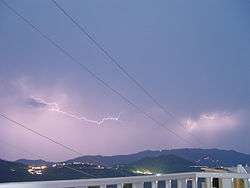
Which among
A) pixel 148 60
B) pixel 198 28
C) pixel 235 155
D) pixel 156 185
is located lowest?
pixel 156 185

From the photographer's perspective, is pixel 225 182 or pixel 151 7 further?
pixel 151 7

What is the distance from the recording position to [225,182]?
15.0 feet

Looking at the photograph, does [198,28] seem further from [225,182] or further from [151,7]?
[225,182]

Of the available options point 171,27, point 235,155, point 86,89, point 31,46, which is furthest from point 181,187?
point 235,155

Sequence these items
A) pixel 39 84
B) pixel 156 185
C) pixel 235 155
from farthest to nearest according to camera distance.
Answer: pixel 235 155
pixel 39 84
pixel 156 185

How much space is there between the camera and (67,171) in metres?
→ 105

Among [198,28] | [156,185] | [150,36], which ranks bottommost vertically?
[156,185]

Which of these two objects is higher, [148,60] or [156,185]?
[148,60]

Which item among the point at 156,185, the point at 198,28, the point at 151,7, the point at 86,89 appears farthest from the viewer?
the point at 198,28

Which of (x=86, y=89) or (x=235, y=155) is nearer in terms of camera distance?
(x=86, y=89)

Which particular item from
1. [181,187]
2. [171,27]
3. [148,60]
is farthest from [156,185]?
[171,27]

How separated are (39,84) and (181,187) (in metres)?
97.3

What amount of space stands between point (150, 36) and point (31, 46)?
33048 millimetres

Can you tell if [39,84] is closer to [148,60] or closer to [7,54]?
[7,54]
